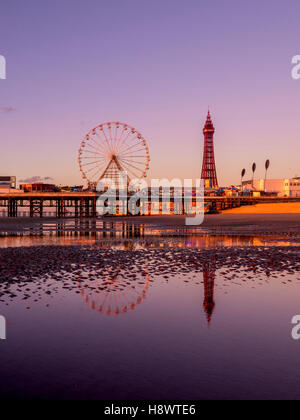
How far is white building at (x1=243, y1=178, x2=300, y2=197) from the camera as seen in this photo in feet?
482

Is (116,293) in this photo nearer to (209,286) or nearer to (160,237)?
(209,286)

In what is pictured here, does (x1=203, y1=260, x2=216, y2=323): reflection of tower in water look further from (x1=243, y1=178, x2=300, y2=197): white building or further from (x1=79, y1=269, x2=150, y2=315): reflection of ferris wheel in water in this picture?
(x1=243, y1=178, x2=300, y2=197): white building

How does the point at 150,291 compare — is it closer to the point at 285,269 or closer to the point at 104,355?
the point at 104,355

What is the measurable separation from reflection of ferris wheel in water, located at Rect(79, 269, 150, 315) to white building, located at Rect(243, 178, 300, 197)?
140 metres

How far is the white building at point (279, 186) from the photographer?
147m

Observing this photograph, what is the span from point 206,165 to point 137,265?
180 m

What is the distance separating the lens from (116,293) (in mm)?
10000

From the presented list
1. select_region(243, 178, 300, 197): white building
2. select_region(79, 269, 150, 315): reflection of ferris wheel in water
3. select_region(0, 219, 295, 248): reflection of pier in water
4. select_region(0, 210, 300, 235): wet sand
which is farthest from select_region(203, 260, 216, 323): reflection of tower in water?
select_region(243, 178, 300, 197): white building

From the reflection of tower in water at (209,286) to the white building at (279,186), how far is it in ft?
448

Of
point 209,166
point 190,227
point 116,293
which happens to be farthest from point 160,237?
point 209,166

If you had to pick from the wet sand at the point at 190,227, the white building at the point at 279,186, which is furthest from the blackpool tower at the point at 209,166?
the wet sand at the point at 190,227

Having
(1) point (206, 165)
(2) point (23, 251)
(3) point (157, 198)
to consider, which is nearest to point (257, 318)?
(2) point (23, 251)

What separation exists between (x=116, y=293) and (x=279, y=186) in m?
151

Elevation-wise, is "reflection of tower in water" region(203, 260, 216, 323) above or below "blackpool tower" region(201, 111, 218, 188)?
below
